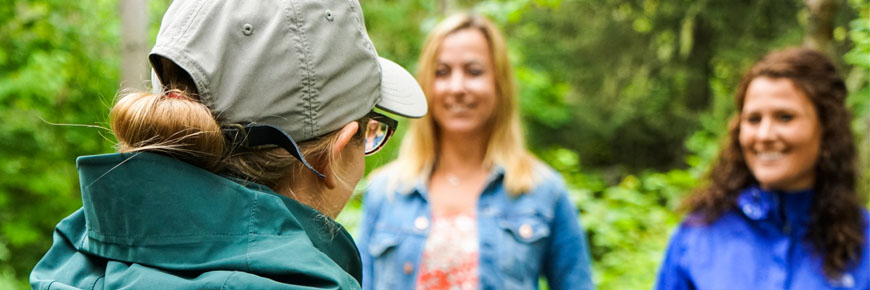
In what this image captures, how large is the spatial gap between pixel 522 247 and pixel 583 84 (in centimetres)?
865

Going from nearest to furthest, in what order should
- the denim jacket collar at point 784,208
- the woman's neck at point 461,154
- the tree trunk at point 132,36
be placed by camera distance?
1. the denim jacket collar at point 784,208
2. the woman's neck at point 461,154
3. the tree trunk at point 132,36

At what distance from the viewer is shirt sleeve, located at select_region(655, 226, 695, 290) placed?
2.64 meters

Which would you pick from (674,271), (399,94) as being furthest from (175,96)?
(674,271)

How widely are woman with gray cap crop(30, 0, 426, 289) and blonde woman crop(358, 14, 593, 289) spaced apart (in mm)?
1498

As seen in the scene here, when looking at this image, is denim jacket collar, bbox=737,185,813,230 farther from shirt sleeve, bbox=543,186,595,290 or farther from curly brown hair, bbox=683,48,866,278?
shirt sleeve, bbox=543,186,595,290

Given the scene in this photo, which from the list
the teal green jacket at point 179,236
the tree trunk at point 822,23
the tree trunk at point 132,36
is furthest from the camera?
the tree trunk at point 132,36

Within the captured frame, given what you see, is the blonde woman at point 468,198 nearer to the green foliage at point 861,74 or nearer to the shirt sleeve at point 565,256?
the shirt sleeve at point 565,256

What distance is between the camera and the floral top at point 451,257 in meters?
2.60

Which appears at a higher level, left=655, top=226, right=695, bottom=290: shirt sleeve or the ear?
the ear

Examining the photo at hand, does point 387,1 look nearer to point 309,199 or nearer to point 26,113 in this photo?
point 26,113

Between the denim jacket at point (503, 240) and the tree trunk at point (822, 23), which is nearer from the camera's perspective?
the denim jacket at point (503, 240)

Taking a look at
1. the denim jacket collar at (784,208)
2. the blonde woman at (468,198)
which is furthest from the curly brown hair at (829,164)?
the blonde woman at (468,198)

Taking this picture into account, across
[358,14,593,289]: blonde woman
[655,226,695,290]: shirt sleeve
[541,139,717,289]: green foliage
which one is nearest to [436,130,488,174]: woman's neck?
[358,14,593,289]: blonde woman

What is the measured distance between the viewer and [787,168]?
2.52 meters
